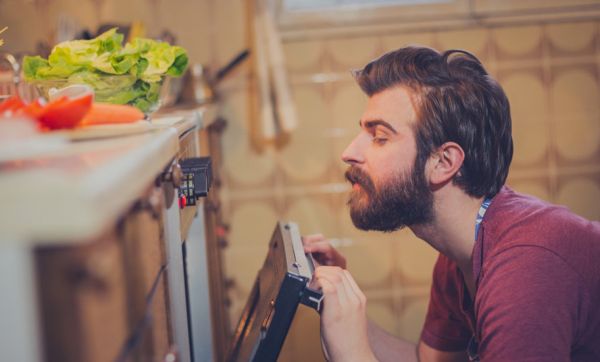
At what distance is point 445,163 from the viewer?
138 centimetres

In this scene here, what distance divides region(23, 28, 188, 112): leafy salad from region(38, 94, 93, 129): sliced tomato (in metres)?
0.42

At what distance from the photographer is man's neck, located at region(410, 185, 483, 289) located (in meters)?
1.36

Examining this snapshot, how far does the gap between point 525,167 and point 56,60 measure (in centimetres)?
167

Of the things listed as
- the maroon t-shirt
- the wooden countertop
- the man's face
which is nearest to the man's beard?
the man's face

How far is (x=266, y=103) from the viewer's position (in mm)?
2209

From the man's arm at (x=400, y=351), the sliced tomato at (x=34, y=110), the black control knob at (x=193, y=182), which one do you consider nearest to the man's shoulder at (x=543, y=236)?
the man's arm at (x=400, y=351)

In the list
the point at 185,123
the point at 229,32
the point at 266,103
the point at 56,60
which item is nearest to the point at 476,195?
the point at 185,123

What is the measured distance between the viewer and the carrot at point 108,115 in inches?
33.7

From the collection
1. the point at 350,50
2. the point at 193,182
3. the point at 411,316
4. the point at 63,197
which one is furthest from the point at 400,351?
the point at 63,197

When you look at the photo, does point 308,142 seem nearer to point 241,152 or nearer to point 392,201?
point 241,152

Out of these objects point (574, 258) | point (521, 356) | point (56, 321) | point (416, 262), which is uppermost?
point (56, 321)

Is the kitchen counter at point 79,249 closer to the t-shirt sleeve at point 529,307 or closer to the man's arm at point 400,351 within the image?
the t-shirt sleeve at point 529,307

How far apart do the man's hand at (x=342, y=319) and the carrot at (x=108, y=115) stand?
1.25 ft

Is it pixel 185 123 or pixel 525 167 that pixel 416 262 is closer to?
pixel 525 167
